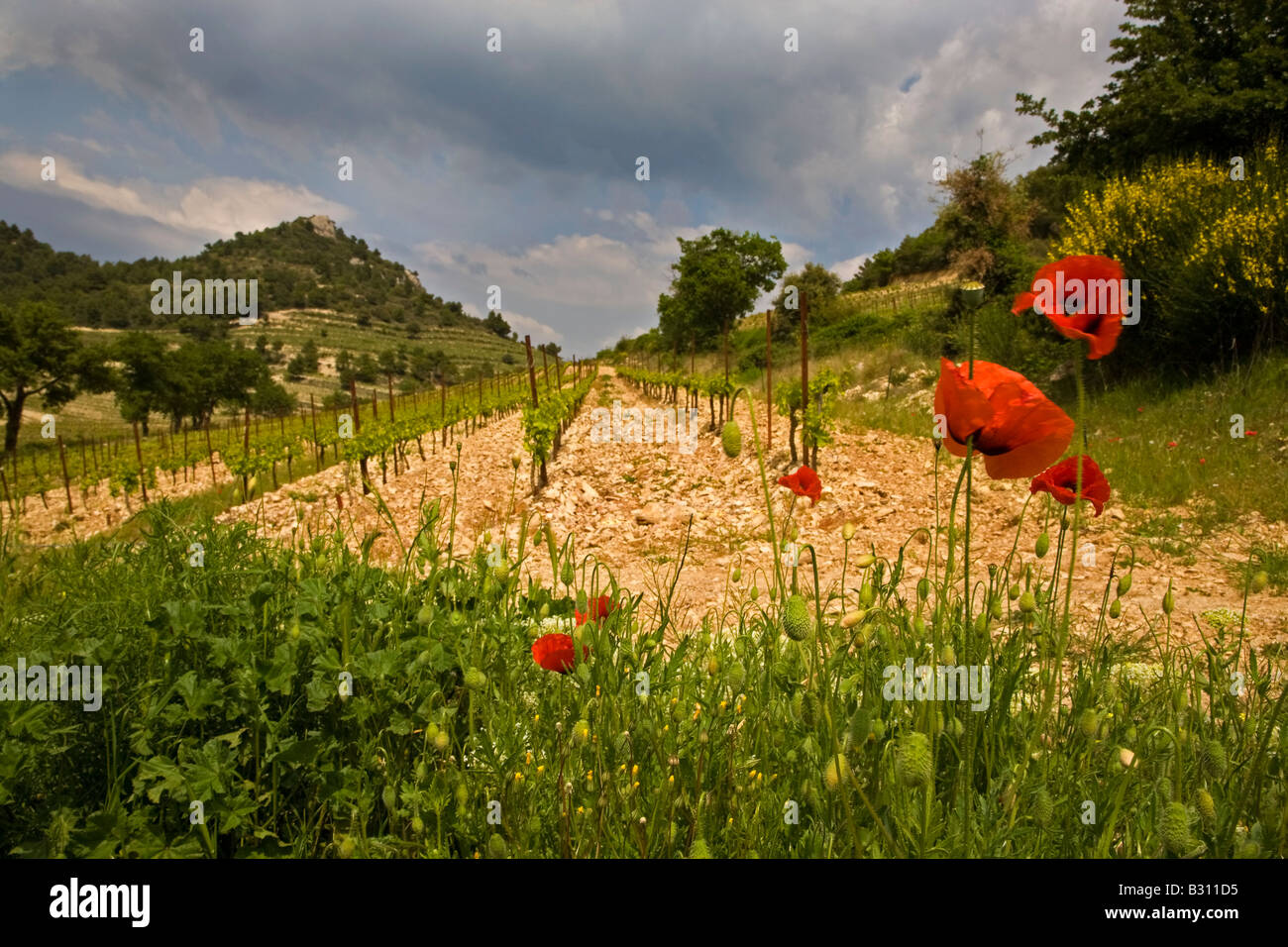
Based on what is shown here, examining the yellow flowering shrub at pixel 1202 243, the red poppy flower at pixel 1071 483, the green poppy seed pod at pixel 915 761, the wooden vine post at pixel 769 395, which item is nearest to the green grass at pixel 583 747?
the green poppy seed pod at pixel 915 761

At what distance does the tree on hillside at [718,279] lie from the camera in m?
43.5

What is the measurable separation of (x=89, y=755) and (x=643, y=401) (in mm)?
24318

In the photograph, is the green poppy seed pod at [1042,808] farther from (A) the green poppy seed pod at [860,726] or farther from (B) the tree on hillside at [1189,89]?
(B) the tree on hillside at [1189,89]

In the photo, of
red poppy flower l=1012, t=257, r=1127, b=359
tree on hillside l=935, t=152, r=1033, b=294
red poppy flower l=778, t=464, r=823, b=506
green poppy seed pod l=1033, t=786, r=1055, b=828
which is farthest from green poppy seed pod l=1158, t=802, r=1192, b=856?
tree on hillside l=935, t=152, r=1033, b=294

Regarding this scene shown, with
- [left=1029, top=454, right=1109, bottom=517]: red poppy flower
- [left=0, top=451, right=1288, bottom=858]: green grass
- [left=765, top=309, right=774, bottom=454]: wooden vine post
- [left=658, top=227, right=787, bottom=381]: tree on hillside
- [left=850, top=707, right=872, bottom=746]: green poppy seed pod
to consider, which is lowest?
[left=0, top=451, right=1288, bottom=858]: green grass

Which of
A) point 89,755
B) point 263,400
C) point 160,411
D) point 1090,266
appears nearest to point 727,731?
point 1090,266

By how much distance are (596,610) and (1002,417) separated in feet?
3.25

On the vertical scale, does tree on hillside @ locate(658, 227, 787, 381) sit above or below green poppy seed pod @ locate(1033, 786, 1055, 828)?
above

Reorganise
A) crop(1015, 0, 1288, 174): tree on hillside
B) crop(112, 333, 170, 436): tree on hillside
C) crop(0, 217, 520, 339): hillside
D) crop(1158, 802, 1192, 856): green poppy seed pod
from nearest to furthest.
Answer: crop(1158, 802, 1192, 856): green poppy seed pod
crop(1015, 0, 1288, 174): tree on hillside
crop(112, 333, 170, 436): tree on hillside
crop(0, 217, 520, 339): hillside

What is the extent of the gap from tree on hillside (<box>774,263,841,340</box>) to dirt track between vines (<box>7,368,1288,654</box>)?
25.1 m

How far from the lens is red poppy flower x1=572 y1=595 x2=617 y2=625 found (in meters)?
1.48

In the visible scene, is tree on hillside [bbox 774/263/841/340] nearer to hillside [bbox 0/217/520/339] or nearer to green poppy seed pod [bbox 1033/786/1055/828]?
green poppy seed pod [bbox 1033/786/1055/828]

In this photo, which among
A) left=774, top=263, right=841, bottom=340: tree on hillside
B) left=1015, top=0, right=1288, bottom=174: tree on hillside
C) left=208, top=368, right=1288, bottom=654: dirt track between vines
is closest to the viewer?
left=208, top=368, right=1288, bottom=654: dirt track between vines

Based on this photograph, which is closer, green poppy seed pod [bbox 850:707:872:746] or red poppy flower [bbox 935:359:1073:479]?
green poppy seed pod [bbox 850:707:872:746]
